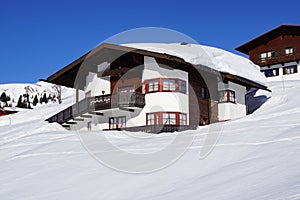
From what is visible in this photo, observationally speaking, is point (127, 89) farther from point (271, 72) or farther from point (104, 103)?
point (271, 72)

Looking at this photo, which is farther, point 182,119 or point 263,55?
point 263,55

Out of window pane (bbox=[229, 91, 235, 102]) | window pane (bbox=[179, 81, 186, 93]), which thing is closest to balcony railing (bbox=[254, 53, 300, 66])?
window pane (bbox=[229, 91, 235, 102])

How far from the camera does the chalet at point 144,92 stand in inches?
1024

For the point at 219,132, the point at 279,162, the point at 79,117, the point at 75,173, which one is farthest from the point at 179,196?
the point at 79,117

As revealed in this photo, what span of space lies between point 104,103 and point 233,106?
9973 millimetres

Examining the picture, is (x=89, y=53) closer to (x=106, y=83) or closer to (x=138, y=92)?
(x=106, y=83)

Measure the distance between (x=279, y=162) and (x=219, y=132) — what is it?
26.5ft

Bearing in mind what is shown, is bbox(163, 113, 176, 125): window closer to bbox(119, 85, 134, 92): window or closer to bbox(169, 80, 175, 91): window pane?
bbox(169, 80, 175, 91): window pane

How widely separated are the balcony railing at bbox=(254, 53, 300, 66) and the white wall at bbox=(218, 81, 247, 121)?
2155cm

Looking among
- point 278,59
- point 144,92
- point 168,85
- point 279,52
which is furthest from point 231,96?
point 279,52

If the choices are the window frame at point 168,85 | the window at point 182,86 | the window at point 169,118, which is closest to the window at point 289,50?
the window at point 182,86

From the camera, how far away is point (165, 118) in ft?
84.5

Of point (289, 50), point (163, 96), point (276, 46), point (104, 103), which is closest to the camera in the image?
point (163, 96)

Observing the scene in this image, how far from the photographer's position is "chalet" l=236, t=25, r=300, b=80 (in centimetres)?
5172
